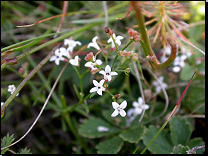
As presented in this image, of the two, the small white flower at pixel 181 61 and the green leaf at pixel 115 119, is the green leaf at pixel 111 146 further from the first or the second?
the small white flower at pixel 181 61

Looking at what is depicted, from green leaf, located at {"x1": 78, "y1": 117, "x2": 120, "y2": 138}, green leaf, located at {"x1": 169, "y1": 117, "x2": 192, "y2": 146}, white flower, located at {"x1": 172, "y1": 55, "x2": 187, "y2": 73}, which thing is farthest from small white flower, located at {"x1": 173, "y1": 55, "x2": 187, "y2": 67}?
green leaf, located at {"x1": 78, "y1": 117, "x2": 120, "y2": 138}

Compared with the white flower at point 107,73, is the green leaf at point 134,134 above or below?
below

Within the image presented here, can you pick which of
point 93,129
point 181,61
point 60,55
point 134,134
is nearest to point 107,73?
point 60,55

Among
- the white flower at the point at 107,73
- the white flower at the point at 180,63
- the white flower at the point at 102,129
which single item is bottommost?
the white flower at the point at 102,129

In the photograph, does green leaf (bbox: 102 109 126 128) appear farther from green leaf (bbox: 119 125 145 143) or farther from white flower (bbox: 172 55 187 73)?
white flower (bbox: 172 55 187 73)

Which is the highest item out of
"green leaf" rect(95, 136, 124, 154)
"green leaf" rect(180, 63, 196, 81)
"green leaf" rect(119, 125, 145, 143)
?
"green leaf" rect(180, 63, 196, 81)

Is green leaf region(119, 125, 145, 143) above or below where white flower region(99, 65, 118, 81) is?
below

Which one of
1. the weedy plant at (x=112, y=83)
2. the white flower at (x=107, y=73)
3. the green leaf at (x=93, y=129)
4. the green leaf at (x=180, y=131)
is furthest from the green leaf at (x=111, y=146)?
the white flower at (x=107, y=73)
